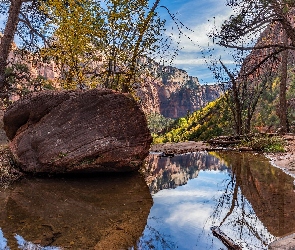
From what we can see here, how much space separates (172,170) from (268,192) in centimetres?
378

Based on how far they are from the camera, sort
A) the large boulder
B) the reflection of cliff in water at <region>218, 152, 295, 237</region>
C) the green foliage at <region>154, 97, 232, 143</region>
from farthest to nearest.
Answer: the green foliage at <region>154, 97, 232, 143</region> → the large boulder → the reflection of cliff in water at <region>218, 152, 295, 237</region>

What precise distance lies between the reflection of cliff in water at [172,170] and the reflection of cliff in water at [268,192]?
42.9 inches

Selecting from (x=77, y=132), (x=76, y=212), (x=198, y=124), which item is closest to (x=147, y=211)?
(x=76, y=212)

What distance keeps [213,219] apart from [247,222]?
51 centimetres

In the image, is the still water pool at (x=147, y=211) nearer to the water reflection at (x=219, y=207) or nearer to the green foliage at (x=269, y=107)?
the water reflection at (x=219, y=207)

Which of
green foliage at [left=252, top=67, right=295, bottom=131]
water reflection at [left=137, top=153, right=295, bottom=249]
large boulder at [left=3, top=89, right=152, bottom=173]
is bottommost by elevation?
water reflection at [left=137, top=153, right=295, bottom=249]

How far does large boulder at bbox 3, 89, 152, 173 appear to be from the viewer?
8.09 meters

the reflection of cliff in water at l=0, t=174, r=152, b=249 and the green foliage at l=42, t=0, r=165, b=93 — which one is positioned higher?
the green foliage at l=42, t=0, r=165, b=93

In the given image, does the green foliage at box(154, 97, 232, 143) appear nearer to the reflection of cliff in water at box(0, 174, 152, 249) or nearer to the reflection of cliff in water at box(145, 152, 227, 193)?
the reflection of cliff in water at box(145, 152, 227, 193)

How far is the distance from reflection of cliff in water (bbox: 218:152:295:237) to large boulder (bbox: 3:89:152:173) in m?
3.08

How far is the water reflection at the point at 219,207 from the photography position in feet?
13.0

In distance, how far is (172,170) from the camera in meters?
9.57

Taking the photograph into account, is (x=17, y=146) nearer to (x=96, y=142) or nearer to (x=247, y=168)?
(x=96, y=142)

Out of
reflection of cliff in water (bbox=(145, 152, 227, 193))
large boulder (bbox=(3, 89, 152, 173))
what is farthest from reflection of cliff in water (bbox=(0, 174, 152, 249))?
large boulder (bbox=(3, 89, 152, 173))
